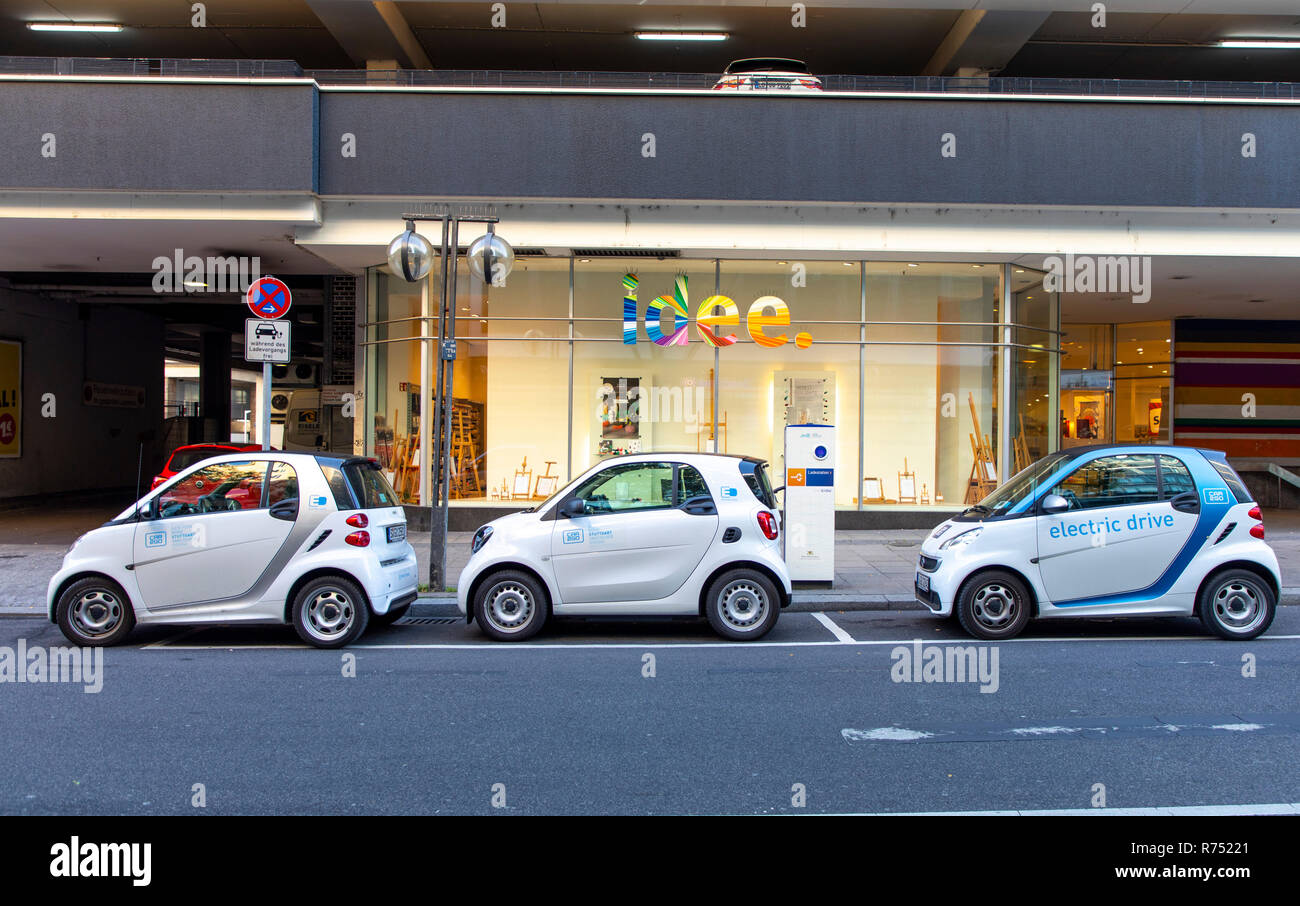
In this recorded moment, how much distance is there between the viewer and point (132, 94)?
534 inches

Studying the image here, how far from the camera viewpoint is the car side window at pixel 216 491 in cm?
812

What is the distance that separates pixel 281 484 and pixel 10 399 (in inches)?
626

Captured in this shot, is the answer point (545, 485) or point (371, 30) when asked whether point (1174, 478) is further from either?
point (371, 30)

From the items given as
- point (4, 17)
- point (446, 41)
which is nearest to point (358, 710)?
point (446, 41)

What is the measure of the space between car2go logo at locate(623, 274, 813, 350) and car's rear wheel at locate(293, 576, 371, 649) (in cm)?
838

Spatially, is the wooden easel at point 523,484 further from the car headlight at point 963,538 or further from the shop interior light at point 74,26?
the shop interior light at point 74,26

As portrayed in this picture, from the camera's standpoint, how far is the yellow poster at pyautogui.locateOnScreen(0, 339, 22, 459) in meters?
19.7

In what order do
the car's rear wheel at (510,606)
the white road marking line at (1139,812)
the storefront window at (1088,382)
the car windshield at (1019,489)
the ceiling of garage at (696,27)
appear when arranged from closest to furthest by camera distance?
the white road marking line at (1139,812) < the car's rear wheel at (510,606) < the car windshield at (1019,489) < the ceiling of garage at (696,27) < the storefront window at (1088,382)

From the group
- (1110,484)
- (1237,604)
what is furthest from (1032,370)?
(1237,604)

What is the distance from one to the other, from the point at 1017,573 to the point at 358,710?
18.5 ft

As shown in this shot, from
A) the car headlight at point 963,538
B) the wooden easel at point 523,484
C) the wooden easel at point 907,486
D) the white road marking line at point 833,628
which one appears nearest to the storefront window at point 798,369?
the wooden easel at point 907,486

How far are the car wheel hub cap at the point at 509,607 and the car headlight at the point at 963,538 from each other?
12.8ft

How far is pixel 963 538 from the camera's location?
8.41m

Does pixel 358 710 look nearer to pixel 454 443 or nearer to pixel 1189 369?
pixel 454 443
